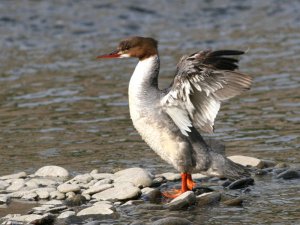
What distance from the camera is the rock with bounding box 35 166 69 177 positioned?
29.0 feet

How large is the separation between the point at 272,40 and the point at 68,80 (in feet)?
17.5

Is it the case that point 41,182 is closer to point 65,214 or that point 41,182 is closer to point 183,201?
point 65,214

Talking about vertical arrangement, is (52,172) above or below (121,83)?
below

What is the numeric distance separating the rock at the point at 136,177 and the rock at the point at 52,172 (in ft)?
2.24

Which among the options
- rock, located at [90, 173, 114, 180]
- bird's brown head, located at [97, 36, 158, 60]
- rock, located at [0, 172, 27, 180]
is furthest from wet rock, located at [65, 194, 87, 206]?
bird's brown head, located at [97, 36, 158, 60]

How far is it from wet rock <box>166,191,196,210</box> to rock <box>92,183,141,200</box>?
1.53 ft

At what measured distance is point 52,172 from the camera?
29.0 feet

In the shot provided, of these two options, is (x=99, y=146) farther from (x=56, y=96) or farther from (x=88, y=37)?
(x=88, y=37)

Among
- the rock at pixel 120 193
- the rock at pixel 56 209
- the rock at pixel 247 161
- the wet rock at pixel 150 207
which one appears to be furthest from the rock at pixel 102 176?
the rock at pixel 247 161

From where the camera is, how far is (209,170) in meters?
8.20

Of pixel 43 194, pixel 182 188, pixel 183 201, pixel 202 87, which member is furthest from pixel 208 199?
pixel 43 194

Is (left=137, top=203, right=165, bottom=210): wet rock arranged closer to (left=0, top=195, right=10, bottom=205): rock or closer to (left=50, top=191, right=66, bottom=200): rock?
(left=50, top=191, right=66, bottom=200): rock

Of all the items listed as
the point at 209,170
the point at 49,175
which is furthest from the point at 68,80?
the point at 209,170

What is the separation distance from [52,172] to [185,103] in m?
1.91
